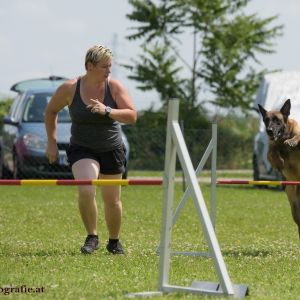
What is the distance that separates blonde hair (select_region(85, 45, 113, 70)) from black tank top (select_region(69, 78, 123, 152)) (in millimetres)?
294

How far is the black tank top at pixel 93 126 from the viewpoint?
880 centimetres

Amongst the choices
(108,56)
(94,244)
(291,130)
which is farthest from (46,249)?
(291,130)

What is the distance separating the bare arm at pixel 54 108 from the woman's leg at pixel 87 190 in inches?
9.7

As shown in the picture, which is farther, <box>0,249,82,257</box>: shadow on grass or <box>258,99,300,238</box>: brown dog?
<box>258,99,300,238</box>: brown dog

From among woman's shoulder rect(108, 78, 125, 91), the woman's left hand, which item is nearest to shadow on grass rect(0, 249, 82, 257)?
the woman's left hand

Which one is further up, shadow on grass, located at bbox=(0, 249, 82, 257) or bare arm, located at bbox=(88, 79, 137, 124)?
bare arm, located at bbox=(88, 79, 137, 124)

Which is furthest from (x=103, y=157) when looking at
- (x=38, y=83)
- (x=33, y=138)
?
(x=38, y=83)

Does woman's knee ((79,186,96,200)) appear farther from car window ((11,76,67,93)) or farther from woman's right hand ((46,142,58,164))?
car window ((11,76,67,93))

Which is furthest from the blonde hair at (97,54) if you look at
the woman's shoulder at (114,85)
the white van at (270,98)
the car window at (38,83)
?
the white van at (270,98)

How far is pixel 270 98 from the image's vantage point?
23125 mm

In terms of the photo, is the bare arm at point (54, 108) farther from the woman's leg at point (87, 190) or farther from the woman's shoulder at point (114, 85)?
the woman's shoulder at point (114, 85)

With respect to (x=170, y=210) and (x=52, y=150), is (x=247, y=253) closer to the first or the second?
(x=52, y=150)

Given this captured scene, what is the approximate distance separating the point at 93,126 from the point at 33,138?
11071 millimetres

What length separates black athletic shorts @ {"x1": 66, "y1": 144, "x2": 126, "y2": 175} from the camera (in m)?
8.88
